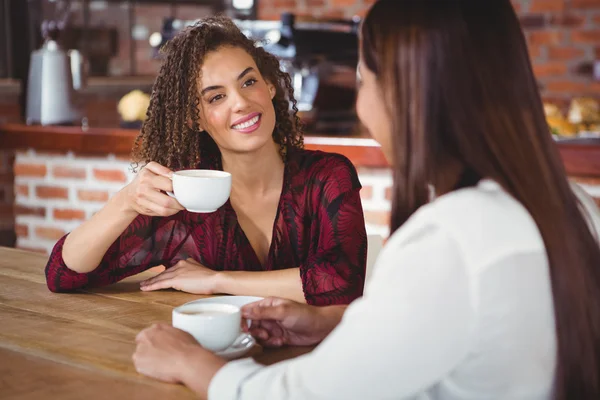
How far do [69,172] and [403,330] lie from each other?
2.53 meters

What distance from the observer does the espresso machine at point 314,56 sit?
3.19 metres

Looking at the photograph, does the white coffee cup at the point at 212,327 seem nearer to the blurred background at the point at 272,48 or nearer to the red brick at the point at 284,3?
the blurred background at the point at 272,48

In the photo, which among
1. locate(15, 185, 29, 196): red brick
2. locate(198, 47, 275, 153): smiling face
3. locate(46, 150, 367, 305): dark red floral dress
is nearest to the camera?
locate(46, 150, 367, 305): dark red floral dress

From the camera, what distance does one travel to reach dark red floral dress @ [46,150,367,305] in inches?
59.0

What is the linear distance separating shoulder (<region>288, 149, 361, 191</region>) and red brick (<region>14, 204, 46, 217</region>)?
1.75 metres

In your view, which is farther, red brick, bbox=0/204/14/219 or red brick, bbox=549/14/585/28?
red brick, bbox=549/14/585/28

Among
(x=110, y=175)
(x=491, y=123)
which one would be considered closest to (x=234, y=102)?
(x=491, y=123)

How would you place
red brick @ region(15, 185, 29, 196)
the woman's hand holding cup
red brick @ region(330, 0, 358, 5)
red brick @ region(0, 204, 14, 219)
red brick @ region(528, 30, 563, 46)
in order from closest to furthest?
the woman's hand holding cup, red brick @ region(15, 185, 29, 196), red brick @ region(0, 204, 14, 219), red brick @ region(528, 30, 563, 46), red brick @ region(330, 0, 358, 5)

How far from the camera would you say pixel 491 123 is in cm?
84

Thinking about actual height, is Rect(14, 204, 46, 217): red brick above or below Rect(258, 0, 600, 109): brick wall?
below

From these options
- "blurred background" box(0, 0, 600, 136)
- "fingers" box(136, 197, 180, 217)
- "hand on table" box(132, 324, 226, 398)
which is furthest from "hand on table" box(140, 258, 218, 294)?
"blurred background" box(0, 0, 600, 136)

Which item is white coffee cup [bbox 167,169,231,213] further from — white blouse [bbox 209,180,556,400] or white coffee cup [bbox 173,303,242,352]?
white blouse [bbox 209,180,556,400]

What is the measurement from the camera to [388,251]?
32.4 inches

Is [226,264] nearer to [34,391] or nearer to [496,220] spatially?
[34,391]
